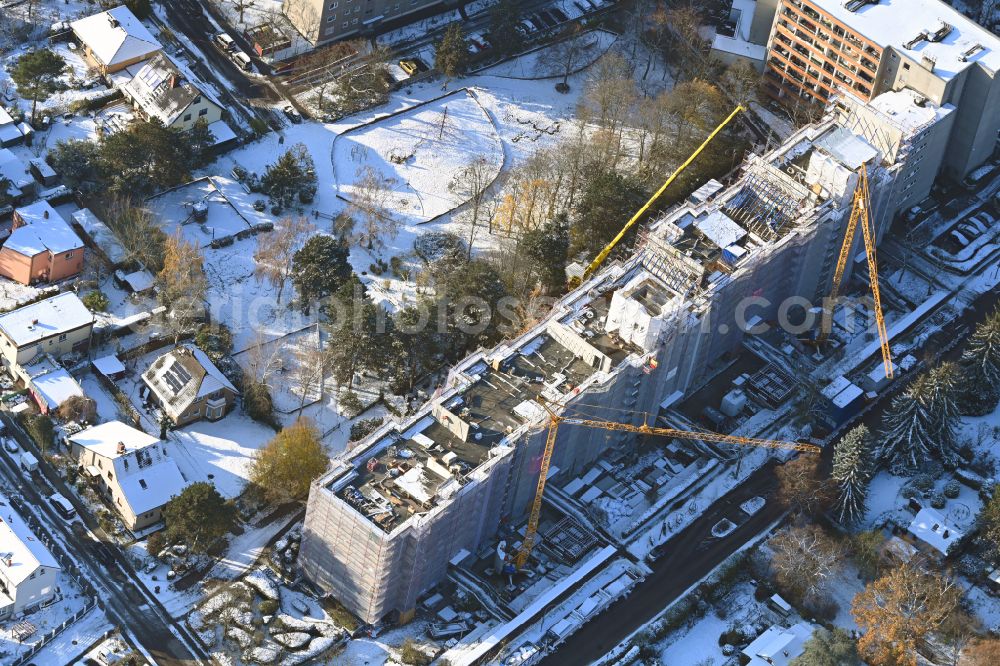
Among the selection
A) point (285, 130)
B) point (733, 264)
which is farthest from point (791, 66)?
point (285, 130)

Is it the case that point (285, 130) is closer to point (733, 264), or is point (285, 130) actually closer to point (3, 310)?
point (3, 310)

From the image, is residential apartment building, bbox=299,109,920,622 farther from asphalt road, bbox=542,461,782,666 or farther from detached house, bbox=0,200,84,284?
detached house, bbox=0,200,84,284

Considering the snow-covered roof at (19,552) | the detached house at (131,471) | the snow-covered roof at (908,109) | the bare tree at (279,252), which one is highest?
the snow-covered roof at (908,109)

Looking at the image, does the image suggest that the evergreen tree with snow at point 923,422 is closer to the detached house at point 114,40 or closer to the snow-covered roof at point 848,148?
the snow-covered roof at point 848,148

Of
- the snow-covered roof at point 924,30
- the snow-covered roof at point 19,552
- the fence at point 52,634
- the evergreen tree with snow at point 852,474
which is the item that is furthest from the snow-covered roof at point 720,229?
the snow-covered roof at point 19,552

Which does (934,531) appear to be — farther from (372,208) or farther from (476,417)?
(372,208)

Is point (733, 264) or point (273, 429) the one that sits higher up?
point (733, 264)

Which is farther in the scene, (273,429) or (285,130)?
(285,130)
